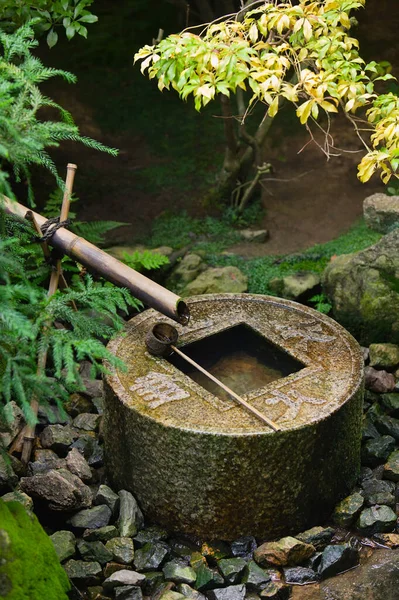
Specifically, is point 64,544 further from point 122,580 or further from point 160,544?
point 160,544

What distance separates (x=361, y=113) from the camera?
967 cm

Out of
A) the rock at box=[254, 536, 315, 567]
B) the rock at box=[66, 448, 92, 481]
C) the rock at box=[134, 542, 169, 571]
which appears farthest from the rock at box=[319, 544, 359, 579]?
the rock at box=[66, 448, 92, 481]

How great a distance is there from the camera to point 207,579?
4.43 m

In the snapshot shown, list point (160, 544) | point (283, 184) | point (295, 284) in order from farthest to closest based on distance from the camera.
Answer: point (283, 184), point (295, 284), point (160, 544)

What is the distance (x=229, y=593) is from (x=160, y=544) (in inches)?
21.5

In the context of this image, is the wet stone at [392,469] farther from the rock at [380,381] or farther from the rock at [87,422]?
the rock at [87,422]

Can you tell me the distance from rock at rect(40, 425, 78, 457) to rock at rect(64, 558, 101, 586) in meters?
1.05

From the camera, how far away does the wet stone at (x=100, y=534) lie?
15.3 ft

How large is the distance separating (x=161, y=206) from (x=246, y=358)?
3787 mm

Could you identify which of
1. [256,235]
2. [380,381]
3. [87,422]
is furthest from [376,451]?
[256,235]

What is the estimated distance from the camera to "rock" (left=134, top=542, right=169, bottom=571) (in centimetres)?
453

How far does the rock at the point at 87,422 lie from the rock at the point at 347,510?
199 centimetres

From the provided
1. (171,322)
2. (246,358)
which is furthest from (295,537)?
(171,322)

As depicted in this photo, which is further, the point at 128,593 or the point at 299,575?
the point at 299,575
